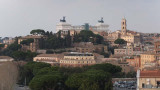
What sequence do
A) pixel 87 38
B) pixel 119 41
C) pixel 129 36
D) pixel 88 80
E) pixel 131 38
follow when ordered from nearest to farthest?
1. pixel 88 80
2. pixel 87 38
3. pixel 119 41
4. pixel 131 38
5. pixel 129 36

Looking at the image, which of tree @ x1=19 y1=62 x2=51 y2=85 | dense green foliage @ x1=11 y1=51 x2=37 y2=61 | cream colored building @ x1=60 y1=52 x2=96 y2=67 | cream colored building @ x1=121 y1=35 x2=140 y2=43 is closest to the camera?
tree @ x1=19 y1=62 x2=51 y2=85

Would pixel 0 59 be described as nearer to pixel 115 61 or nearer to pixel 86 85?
pixel 115 61

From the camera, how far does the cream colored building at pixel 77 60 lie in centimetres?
6494

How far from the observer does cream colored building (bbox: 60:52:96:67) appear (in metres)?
64.9

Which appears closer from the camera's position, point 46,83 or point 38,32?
point 46,83

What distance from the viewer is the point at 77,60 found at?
65375 millimetres

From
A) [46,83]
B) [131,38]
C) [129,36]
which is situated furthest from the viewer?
[129,36]

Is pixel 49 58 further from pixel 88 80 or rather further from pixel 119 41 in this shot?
pixel 88 80

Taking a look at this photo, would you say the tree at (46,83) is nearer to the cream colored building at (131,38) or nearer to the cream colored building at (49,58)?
the cream colored building at (49,58)

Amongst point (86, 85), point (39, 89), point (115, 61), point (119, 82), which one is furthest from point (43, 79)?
point (115, 61)

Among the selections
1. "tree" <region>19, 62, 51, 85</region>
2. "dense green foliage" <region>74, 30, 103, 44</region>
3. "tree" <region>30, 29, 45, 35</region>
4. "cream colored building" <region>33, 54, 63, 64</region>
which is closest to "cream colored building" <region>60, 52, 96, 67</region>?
"cream colored building" <region>33, 54, 63, 64</region>

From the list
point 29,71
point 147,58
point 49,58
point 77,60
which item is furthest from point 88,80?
point 49,58

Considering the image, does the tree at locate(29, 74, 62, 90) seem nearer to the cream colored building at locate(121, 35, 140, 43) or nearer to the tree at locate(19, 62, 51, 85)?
the tree at locate(19, 62, 51, 85)

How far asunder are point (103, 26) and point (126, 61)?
6330 centimetres
